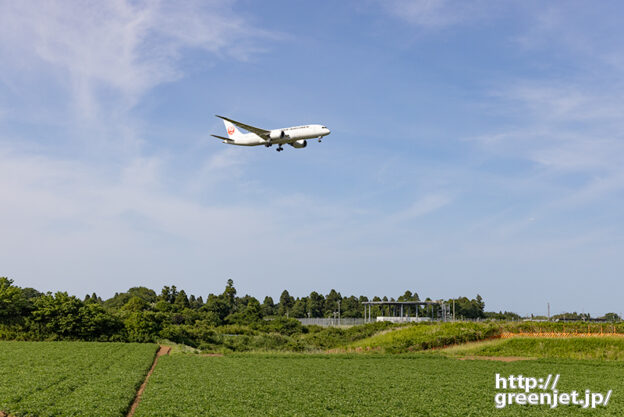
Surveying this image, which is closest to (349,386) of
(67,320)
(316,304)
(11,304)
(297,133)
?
(297,133)

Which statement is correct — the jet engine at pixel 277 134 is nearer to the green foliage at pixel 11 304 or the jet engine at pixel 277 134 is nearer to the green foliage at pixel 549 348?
the green foliage at pixel 549 348

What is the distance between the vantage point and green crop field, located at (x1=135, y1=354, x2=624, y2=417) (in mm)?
23172

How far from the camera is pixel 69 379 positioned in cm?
2950

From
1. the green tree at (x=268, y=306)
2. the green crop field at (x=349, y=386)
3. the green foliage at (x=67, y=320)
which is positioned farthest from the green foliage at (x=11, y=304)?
the green tree at (x=268, y=306)

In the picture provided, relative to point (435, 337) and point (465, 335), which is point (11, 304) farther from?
point (465, 335)

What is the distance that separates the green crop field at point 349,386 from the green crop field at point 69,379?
1.43 m

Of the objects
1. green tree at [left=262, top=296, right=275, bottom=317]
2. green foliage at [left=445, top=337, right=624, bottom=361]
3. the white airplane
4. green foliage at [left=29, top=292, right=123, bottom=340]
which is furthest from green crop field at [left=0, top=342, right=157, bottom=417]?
green tree at [left=262, top=296, right=275, bottom=317]

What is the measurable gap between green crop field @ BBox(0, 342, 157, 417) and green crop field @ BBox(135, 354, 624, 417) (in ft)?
4.69

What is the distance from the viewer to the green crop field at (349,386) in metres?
23.2

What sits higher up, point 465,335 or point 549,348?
point 465,335

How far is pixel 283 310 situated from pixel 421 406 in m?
159

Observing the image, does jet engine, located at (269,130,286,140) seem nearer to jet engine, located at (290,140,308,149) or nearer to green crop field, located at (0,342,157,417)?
jet engine, located at (290,140,308,149)

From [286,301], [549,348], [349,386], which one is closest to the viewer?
[349,386]

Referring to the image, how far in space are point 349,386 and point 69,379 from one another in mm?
14579
